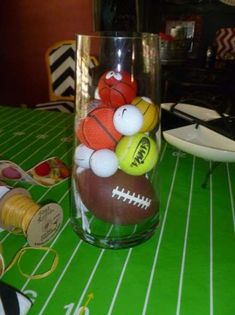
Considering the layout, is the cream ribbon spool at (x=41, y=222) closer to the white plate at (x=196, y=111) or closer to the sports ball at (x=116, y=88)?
the sports ball at (x=116, y=88)

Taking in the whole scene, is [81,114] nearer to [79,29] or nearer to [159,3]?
[159,3]

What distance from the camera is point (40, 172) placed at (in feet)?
2.62

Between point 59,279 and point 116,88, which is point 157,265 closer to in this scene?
point 59,279

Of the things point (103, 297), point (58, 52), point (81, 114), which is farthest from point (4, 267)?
point (58, 52)

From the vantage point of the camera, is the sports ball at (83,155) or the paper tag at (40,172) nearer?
the sports ball at (83,155)

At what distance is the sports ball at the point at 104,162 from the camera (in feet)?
1.67

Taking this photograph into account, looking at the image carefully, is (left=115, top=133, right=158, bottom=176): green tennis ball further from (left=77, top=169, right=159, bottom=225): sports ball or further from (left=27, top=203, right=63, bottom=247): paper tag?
(left=27, top=203, right=63, bottom=247): paper tag

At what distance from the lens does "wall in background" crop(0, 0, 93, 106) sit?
8.98 feet

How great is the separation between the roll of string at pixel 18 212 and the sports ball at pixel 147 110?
9.2 inches

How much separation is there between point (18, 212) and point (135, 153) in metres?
0.23

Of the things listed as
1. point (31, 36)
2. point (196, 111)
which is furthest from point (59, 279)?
point (31, 36)

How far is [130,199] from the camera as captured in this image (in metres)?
0.54

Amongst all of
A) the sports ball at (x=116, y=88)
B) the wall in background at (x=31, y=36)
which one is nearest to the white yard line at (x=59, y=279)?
the sports ball at (x=116, y=88)

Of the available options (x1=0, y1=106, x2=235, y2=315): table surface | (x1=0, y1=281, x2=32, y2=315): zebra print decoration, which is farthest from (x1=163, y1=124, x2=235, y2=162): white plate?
(x1=0, y1=281, x2=32, y2=315): zebra print decoration
